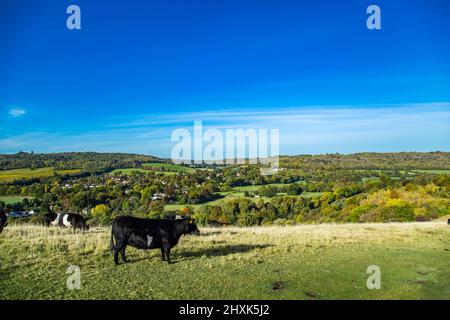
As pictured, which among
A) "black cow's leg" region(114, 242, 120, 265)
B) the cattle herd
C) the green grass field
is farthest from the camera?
the cattle herd

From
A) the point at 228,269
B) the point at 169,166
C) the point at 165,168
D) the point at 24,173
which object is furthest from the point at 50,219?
the point at 169,166

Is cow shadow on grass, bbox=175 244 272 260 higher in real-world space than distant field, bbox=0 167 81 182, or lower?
lower

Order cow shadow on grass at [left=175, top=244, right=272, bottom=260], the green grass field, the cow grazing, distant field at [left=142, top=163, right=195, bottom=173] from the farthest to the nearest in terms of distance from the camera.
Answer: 1. distant field at [left=142, top=163, right=195, bottom=173]
2. the cow grazing
3. cow shadow on grass at [left=175, top=244, right=272, bottom=260]
4. the green grass field

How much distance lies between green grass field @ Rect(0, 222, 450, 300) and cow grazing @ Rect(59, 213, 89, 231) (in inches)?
95.4

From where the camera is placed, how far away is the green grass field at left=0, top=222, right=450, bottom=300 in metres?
8.45

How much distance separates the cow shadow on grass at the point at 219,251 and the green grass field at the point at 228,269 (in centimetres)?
4

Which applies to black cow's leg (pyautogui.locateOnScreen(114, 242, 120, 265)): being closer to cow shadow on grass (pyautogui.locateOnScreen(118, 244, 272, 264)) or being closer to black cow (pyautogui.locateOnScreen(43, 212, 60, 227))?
cow shadow on grass (pyautogui.locateOnScreen(118, 244, 272, 264))

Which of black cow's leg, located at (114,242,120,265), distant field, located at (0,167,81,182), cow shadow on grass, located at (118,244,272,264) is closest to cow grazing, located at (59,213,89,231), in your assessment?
cow shadow on grass, located at (118,244,272,264)

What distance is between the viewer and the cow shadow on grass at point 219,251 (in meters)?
12.5

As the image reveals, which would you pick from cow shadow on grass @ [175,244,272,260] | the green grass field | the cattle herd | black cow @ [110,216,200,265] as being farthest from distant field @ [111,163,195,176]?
black cow @ [110,216,200,265]

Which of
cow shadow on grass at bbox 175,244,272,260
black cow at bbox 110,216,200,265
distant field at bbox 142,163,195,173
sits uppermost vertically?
distant field at bbox 142,163,195,173

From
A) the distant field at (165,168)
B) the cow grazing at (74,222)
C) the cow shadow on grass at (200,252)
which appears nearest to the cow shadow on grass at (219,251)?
the cow shadow on grass at (200,252)

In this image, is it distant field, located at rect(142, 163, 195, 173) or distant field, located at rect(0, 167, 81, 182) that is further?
distant field, located at rect(142, 163, 195, 173)
